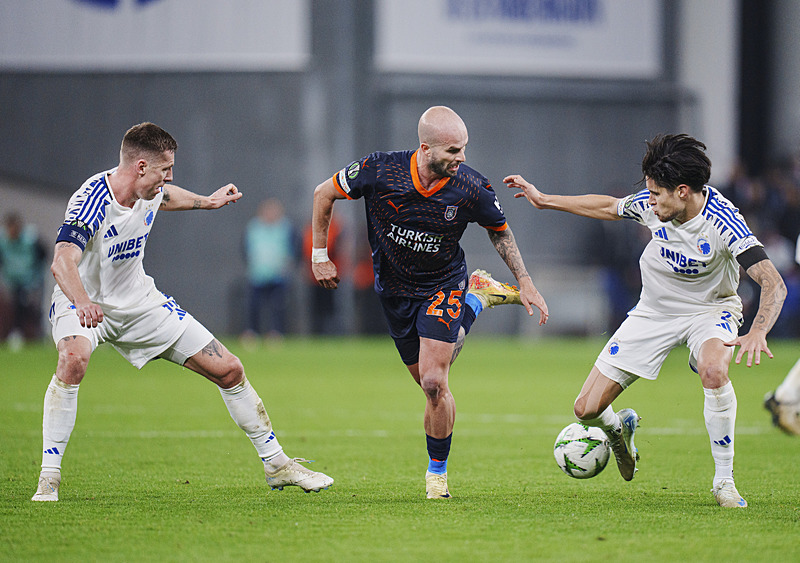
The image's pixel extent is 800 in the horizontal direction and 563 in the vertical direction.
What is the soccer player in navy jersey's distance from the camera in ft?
20.3

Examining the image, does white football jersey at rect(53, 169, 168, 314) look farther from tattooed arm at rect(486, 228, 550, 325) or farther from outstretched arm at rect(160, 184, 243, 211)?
tattooed arm at rect(486, 228, 550, 325)

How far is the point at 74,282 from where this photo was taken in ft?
18.5

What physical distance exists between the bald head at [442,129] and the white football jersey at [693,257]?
1054 mm

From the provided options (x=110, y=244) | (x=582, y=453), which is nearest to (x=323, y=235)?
(x=110, y=244)

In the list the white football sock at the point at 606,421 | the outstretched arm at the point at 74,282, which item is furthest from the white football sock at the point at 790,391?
the outstretched arm at the point at 74,282

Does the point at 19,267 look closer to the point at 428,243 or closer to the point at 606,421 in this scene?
the point at 428,243

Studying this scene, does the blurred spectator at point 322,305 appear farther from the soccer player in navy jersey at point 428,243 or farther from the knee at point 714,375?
the knee at point 714,375

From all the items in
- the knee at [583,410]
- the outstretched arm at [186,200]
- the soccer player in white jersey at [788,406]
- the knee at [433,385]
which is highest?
the outstretched arm at [186,200]

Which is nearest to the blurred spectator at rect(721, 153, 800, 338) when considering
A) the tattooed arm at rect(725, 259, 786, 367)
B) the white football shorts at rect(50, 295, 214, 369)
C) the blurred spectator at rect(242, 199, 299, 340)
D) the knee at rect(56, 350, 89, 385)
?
the blurred spectator at rect(242, 199, 299, 340)

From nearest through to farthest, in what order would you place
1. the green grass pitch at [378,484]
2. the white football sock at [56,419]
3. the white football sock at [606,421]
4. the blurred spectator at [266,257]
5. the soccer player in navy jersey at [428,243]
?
the green grass pitch at [378,484] → the white football sock at [56,419] → the soccer player in navy jersey at [428,243] → the white football sock at [606,421] → the blurred spectator at [266,257]

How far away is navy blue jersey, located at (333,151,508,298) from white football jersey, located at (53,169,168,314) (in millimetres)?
1206

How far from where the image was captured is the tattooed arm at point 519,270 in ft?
20.6

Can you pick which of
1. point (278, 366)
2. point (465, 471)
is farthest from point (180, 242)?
point (465, 471)

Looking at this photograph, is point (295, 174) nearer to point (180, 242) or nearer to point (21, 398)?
point (180, 242)
